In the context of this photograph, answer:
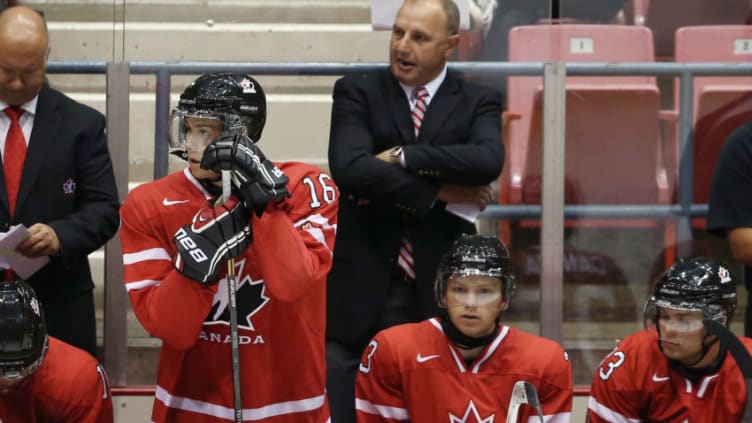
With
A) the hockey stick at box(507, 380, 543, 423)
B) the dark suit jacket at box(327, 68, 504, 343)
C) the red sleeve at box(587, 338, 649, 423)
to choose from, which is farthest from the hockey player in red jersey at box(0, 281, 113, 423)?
the red sleeve at box(587, 338, 649, 423)

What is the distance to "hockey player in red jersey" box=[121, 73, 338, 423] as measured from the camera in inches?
127

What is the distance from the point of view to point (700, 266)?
389 cm

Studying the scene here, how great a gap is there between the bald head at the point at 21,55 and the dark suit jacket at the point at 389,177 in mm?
871

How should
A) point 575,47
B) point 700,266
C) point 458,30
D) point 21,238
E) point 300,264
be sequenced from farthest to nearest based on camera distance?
point 575,47, point 458,30, point 700,266, point 21,238, point 300,264

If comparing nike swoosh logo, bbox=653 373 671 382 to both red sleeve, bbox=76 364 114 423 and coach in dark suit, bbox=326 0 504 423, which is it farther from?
red sleeve, bbox=76 364 114 423

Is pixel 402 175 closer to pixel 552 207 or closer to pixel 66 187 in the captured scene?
pixel 552 207

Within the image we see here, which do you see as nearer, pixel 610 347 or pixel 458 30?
pixel 458 30

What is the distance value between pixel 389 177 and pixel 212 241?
3.10ft

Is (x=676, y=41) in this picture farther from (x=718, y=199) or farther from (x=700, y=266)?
(x=700, y=266)

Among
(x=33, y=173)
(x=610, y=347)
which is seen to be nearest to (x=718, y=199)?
(x=610, y=347)

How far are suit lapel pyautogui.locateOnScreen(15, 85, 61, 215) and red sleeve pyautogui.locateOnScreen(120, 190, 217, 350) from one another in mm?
561

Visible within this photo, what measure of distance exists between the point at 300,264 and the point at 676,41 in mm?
2001

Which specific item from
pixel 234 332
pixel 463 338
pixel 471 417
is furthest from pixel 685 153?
pixel 234 332

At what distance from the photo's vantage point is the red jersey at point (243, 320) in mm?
3348
